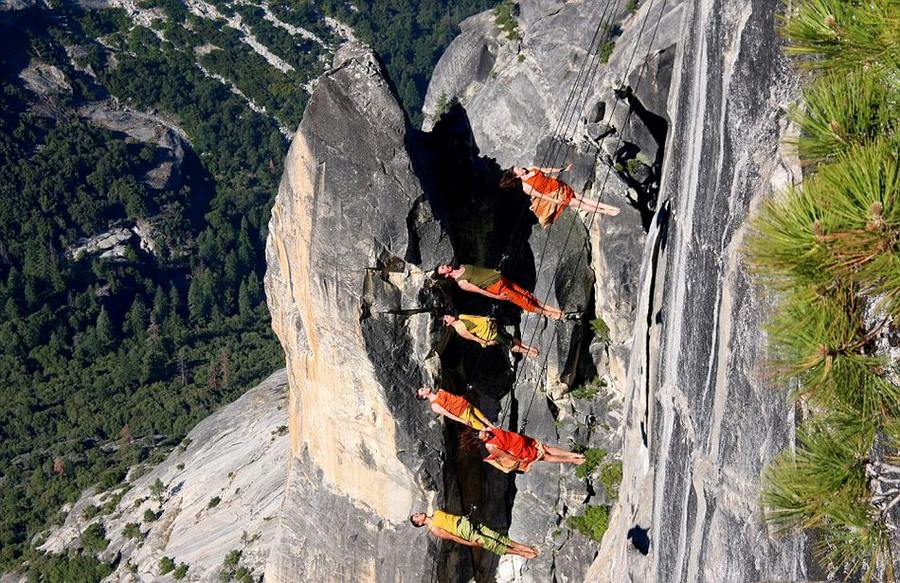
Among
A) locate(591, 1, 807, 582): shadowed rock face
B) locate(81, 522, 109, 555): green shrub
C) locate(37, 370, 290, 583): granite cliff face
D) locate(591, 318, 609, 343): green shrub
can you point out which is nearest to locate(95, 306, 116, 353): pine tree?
locate(37, 370, 290, 583): granite cliff face

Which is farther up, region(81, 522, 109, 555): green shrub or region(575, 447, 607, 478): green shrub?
region(575, 447, 607, 478): green shrub

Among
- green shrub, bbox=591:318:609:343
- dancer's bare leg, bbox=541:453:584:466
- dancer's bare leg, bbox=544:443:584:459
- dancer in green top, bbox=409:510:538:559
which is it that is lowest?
dancer in green top, bbox=409:510:538:559

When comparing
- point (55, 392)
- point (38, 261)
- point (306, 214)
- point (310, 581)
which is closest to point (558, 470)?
point (310, 581)

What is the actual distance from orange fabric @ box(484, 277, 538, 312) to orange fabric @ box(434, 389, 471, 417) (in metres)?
1.95

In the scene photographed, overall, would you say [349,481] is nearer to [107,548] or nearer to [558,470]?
[558,470]

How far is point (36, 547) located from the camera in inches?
1438

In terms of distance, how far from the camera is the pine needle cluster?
5.62 m

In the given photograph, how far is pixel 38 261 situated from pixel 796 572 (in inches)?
2892

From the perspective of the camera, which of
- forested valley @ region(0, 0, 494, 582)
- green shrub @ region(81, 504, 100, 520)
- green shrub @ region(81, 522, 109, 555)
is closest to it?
green shrub @ region(81, 522, 109, 555)

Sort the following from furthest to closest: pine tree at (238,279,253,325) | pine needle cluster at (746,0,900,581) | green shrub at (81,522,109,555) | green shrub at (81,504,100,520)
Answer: pine tree at (238,279,253,325), green shrub at (81,504,100,520), green shrub at (81,522,109,555), pine needle cluster at (746,0,900,581)

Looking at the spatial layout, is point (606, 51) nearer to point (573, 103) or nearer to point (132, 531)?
point (573, 103)

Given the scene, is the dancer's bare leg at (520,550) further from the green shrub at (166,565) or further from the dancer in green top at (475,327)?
the green shrub at (166,565)

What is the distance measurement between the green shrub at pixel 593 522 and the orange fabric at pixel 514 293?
3811 millimetres

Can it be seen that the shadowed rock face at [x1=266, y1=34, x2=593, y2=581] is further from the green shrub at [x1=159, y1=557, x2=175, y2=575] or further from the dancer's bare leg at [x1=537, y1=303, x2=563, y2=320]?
the green shrub at [x1=159, y1=557, x2=175, y2=575]
